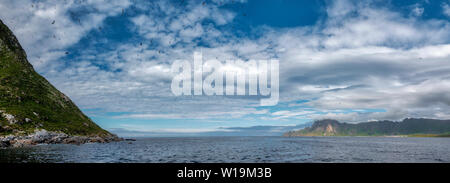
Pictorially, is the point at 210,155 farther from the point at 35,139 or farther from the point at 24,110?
the point at 24,110

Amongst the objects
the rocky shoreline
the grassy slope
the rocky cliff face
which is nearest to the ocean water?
the rocky shoreline

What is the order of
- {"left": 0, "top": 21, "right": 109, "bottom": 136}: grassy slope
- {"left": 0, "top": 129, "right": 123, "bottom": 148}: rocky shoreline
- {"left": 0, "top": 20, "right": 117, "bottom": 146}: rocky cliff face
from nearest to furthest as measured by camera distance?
1. {"left": 0, "top": 129, "right": 123, "bottom": 148}: rocky shoreline
2. {"left": 0, "top": 20, "right": 117, "bottom": 146}: rocky cliff face
3. {"left": 0, "top": 21, "right": 109, "bottom": 136}: grassy slope

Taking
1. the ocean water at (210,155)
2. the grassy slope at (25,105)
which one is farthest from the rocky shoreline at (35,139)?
the ocean water at (210,155)

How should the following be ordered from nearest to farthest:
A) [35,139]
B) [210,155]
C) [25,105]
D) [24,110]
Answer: [210,155] → [35,139] → [24,110] → [25,105]

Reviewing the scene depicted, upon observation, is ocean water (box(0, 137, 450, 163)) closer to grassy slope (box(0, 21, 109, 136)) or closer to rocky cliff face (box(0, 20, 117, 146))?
rocky cliff face (box(0, 20, 117, 146))

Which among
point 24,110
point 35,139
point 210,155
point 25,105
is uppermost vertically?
point 25,105

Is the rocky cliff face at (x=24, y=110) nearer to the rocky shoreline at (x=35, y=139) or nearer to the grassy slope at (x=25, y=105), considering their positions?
the grassy slope at (x=25, y=105)

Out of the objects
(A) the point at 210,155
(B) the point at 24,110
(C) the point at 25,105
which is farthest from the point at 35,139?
(A) the point at 210,155

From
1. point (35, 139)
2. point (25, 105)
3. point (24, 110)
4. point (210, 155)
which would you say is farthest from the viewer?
point (25, 105)

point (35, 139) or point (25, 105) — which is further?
point (25, 105)

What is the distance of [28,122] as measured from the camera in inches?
5600
